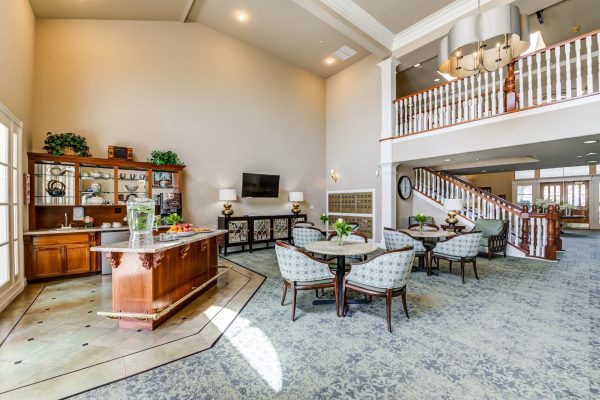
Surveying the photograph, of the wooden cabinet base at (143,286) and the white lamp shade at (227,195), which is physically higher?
the white lamp shade at (227,195)

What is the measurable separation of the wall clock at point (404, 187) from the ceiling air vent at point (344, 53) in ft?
12.1

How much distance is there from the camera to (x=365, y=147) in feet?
25.5

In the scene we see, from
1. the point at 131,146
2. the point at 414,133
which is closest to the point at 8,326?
the point at 131,146

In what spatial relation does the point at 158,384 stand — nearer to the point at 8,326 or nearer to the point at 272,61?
the point at 8,326

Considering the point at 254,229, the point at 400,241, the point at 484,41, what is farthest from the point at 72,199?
the point at 484,41

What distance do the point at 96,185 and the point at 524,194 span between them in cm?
1721

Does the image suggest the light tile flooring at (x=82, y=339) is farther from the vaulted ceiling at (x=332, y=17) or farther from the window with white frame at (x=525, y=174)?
the window with white frame at (x=525, y=174)

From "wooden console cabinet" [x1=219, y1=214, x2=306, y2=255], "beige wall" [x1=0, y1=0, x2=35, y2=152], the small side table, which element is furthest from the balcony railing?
"beige wall" [x1=0, y1=0, x2=35, y2=152]

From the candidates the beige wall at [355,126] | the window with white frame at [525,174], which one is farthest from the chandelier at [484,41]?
the window with white frame at [525,174]

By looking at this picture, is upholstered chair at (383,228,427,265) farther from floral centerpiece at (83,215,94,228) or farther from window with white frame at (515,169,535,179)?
window with white frame at (515,169,535,179)

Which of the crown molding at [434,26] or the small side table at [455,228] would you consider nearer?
the crown molding at [434,26]

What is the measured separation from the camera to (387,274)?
284cm

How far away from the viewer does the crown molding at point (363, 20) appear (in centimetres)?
547

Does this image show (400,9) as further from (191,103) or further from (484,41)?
(191,103)
